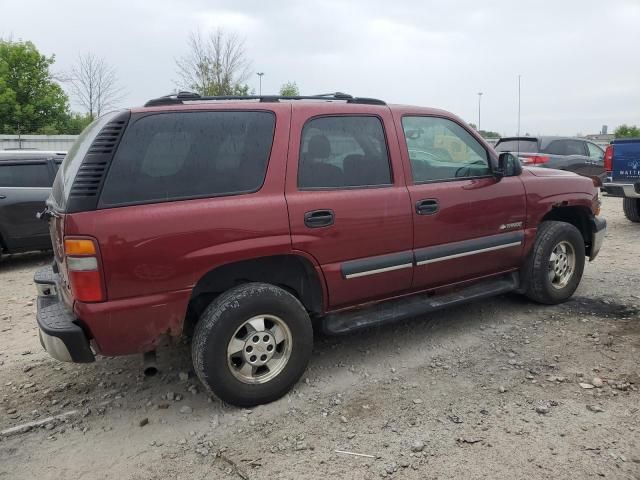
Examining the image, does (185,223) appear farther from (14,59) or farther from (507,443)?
(14,59)

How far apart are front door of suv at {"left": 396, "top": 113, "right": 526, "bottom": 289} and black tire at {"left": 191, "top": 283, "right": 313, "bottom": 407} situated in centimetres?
106

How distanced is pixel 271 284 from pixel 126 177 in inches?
42.5

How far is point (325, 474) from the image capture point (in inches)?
103

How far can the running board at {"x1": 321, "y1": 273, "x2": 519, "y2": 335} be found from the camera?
11.8ft

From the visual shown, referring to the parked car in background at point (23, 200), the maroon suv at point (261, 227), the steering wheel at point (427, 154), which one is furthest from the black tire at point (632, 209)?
the parked car in background at point (23, 200)

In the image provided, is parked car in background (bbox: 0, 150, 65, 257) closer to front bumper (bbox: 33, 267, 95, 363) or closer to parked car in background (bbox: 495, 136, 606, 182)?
front bumper (bbox: 33, 267, 95, 363)

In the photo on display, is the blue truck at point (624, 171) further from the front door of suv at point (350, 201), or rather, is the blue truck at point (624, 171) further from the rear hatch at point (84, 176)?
the rear hatch at point (84, 176)

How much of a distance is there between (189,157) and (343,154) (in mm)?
1057

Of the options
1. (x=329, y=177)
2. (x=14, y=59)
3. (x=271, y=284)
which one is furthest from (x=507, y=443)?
(x=14, y=59)

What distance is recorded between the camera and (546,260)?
181 inches

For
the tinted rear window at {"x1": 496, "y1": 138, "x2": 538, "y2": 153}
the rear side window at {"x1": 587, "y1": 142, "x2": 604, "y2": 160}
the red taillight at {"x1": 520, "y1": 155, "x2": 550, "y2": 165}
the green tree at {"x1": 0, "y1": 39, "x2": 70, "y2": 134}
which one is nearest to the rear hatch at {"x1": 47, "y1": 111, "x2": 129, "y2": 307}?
the red taillight at {"x1": 520, "y1": 155, "x2": 550, "y2": 165}

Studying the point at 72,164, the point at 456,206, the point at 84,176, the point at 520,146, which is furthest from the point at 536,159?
the point at 84,176

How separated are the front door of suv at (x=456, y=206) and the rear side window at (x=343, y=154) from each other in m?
0.22

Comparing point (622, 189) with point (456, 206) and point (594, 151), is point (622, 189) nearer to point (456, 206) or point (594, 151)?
point (594, 151)
